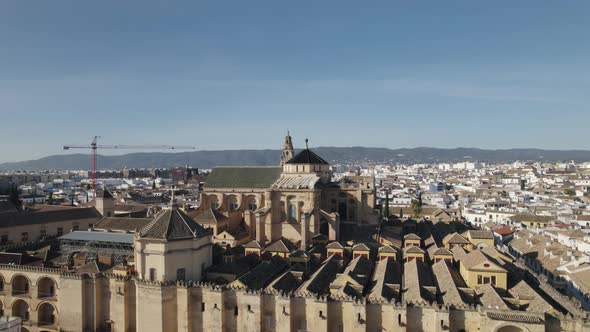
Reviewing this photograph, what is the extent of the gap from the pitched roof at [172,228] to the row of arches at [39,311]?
35.6ft

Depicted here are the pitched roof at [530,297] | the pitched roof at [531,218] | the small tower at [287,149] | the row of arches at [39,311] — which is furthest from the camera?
the pitched roof at [531,218]

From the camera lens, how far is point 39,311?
32656mm

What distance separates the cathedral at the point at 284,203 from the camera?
132 ft

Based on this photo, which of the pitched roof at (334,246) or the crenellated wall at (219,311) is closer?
the crenellated wall at (219,311)

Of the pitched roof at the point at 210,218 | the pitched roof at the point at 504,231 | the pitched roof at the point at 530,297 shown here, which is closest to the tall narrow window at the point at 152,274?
the pitched roof at the point at 210,218

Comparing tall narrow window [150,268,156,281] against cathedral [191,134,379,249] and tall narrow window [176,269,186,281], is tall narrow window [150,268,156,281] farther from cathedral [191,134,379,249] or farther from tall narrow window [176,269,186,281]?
cathedral [191,134,379,249]

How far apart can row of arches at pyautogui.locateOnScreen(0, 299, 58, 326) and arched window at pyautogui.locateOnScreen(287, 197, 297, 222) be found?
20.9 metres

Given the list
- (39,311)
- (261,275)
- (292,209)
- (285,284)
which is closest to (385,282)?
(285,284)

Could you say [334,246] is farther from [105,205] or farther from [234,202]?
[105,205]

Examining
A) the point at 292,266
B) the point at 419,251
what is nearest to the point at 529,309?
the point at 419,251

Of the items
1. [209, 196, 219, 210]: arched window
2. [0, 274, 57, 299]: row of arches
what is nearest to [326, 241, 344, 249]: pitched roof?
[209, 196, 219, 210]: arched window

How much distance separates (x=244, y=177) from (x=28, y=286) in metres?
22.6

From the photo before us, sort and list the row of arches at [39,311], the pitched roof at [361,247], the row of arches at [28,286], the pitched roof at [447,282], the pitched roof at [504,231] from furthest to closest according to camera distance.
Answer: the pitched roof at [504,231] → the pitched roof at [361,247] → the row of arches at [28,286] → the row of arches at [39,311] → the pitched roof at [447,282]

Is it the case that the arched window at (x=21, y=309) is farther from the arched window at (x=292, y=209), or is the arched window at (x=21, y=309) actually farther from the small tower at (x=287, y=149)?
the small tower at (x=287, y=149)
